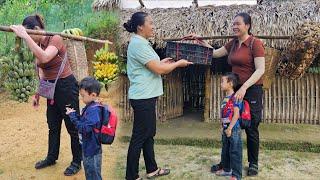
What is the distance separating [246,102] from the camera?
430 cm

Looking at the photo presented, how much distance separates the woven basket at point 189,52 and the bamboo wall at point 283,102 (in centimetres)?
300

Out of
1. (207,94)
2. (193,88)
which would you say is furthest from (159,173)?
(193,88)

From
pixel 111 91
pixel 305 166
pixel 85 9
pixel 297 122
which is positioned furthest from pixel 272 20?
pixel 85 9

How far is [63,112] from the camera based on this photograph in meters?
4.38

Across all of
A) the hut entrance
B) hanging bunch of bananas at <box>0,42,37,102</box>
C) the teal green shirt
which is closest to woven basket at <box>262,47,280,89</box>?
the teal green shirt

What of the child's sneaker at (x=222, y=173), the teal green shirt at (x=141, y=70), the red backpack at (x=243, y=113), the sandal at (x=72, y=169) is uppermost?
the teal green shirt at (x=141, y=70)

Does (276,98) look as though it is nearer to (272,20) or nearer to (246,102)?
(272,20)

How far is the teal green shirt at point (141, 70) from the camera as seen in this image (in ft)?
12.8

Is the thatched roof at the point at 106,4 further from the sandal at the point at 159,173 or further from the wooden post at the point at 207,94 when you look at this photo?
the sandal at the point at 159,173

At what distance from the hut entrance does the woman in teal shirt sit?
15.2ft

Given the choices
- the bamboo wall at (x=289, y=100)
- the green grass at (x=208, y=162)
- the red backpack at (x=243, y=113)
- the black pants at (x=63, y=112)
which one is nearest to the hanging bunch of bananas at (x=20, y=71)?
the black pants at (x=63, y=112)

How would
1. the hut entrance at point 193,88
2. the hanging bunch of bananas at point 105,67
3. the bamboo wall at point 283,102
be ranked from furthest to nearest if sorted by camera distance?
the hut entrance at point 193,88, the bamboo wall at point 283,102, the hanging bunch of bananas at point 105,67

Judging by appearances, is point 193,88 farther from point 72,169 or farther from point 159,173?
point 72,169

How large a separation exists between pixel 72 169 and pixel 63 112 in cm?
59
